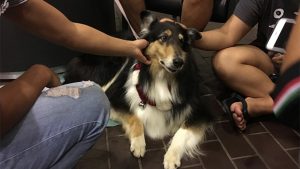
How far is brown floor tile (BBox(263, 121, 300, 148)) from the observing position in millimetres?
1858

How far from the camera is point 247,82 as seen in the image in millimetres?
2016

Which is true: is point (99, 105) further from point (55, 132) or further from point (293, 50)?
point (293, 50)

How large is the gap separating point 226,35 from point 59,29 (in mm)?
1203

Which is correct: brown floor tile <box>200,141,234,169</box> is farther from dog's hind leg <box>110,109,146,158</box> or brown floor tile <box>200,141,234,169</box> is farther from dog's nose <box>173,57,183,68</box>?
dog's nose <box>173,57,183,68</box>

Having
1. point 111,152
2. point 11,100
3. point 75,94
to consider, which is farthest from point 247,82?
point 11,100

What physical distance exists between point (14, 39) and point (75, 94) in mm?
1321

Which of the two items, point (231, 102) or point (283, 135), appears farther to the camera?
point (231, 102)

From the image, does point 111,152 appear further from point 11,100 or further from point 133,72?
point 11,100

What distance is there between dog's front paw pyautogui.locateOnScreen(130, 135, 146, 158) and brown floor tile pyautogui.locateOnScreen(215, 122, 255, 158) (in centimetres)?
43

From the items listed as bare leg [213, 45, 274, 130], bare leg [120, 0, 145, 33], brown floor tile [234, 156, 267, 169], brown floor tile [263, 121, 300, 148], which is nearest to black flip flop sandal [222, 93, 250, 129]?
bare leg [213, 45, 274, 130]

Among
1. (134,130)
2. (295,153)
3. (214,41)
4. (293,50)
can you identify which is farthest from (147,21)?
(293,50)

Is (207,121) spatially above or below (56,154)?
below

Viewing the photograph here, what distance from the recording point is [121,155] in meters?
1.79

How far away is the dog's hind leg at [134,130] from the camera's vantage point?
1.76 metres
